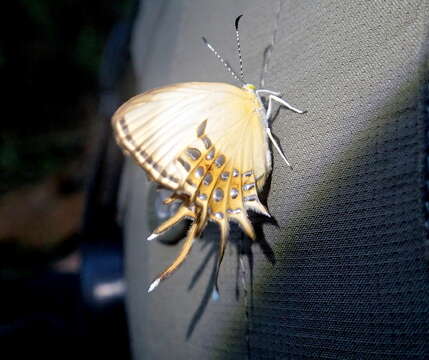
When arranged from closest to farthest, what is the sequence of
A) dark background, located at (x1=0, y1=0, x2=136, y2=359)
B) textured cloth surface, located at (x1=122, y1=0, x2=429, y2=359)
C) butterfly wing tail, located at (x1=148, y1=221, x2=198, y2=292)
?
1. textured cloth surface, located at (x1=122, y1=0, x2=429, y2=359)
2. butterfly wing tail, located at (x1=148, y1=221, x2=198, y2=292)
3. dark background, located at (x1=0, y1=0, x2=136, y2=359)

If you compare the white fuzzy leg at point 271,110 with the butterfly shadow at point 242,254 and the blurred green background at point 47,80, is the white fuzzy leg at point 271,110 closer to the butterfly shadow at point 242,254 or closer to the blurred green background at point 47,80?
the butterfly shadow at point 242,254

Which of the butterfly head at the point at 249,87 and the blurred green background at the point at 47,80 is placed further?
the blurred green background at the point at 47,80

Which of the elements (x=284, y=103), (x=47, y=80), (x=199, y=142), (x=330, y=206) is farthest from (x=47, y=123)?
(x=330, y=206)

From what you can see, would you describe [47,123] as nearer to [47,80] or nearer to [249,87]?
[47,80]

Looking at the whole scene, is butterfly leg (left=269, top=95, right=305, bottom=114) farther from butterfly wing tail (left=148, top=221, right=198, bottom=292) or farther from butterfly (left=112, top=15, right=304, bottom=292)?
butterfly wing tail (left=148, top=221, right=198, bottom=292)

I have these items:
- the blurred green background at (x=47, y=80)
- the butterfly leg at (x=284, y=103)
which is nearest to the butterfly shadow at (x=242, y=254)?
the butterfly leg at (x=284, y=103)

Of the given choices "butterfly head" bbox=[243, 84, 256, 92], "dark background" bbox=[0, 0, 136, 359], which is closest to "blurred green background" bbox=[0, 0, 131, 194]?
"dark background" bbox=[0, 0, 136, 359]

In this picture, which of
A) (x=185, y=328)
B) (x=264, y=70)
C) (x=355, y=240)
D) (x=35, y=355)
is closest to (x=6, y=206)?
(x=35, y=355)

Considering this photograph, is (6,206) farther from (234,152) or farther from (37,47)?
(234,152)
